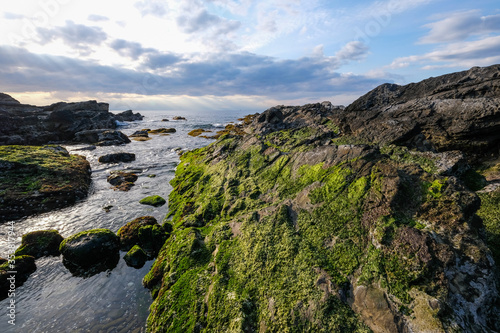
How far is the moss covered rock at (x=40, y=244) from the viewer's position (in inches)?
549

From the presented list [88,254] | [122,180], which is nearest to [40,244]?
[88,254]

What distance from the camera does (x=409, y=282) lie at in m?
6.53

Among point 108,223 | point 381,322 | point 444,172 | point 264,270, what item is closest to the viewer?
point 381,322

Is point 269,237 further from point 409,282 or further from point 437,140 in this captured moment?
point 437,140

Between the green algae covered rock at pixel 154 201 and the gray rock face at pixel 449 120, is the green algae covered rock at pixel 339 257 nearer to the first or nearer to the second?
the gray rock face at pixel 449 120

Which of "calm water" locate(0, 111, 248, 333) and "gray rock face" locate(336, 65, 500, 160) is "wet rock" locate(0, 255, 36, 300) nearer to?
"calm water" locate(0, 111, 248, 333)

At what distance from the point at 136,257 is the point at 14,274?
616cm

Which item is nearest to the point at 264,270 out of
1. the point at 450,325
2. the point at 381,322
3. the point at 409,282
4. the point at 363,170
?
the point at 381,322

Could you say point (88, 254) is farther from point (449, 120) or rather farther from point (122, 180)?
point (449, 120)

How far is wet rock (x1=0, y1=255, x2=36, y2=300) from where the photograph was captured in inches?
448

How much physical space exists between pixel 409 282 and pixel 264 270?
4833 mm

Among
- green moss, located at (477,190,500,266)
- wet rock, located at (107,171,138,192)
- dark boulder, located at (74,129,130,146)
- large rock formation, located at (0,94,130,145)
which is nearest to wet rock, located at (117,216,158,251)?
wet rock, located at (107,171,138,192)

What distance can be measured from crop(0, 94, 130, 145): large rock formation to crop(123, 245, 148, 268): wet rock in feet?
164

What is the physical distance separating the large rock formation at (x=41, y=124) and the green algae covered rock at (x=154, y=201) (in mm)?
41251
